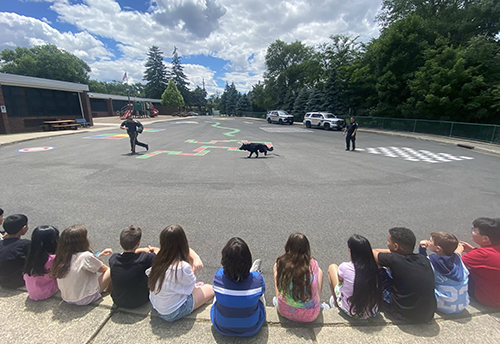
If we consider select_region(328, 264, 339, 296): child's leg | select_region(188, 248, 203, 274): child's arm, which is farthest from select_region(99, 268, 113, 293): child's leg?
select_region(328, 264, 339, 296): child's leg

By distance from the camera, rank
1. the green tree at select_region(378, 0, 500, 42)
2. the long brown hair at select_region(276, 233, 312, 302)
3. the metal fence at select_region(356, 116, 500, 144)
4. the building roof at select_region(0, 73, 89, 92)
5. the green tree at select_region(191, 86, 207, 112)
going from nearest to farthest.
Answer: the long brown hair at select_region(276, 233, 312, 302), the metal fence at select_region(356, 116, 500, 144), the building roof at select_region(0, 73, 89, 92), the green tree at select_region(378, 0, 500, 42), the green tree at select_region(191, 86, 207, 112)

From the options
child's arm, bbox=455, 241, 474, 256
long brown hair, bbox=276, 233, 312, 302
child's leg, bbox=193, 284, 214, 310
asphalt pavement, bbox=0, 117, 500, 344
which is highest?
long brown hair, bbox=276, 233, 312, 302

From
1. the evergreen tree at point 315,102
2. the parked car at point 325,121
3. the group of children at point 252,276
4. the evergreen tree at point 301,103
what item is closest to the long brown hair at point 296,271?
the group of children at point 252,276

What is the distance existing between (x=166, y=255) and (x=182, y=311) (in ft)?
2.03

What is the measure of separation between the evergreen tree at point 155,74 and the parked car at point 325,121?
228ft

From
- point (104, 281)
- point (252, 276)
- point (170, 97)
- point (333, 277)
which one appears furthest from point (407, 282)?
point (170, 97)

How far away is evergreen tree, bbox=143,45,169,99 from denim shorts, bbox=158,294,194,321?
92929 millimetres

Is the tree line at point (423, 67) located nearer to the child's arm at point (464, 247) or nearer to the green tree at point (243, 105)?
the child's arm at point (464, 247)

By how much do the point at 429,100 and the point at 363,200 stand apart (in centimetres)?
2221

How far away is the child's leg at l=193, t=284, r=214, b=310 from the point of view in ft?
8.79

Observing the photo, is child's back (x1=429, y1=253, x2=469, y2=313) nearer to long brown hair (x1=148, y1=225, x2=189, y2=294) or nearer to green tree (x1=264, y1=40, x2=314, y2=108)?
long brown hair (x1=148, y1=225, x2=189, y2=294)

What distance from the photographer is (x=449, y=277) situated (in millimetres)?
2531

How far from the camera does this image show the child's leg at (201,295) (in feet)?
8.79

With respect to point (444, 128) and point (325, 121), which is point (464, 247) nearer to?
point (444, 128)
